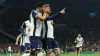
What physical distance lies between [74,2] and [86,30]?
4462 mm

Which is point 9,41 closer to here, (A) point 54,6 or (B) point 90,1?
(A) point 54,6

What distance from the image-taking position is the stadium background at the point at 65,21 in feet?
160

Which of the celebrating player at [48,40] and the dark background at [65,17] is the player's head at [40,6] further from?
the dark background at [65,17]

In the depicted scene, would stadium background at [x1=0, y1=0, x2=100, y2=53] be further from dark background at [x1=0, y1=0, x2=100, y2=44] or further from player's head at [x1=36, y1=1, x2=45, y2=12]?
player's head at [x1=36, y1=1, x2=45, y2=12]

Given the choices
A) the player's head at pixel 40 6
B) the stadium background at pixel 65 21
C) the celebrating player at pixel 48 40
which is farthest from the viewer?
the stadium background at pixel 65 21

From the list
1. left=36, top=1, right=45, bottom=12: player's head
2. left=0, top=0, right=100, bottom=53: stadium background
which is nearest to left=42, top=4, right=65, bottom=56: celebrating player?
left=36, top=1, right=45, bottom=12: player's head

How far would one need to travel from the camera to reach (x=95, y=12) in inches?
1988

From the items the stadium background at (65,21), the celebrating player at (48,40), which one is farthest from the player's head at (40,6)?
the stadium background at (65,21)

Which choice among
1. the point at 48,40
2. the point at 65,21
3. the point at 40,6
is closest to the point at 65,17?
the point at 65,21

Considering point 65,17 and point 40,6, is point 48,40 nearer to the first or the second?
point 40,6

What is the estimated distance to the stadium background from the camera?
48.7m

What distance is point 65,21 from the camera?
50156mm

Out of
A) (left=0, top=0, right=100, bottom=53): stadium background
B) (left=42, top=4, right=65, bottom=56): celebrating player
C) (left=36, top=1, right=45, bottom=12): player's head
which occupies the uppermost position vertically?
(left=0, top=0, right=100, bottom=53): stadium background

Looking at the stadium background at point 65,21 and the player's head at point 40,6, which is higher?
the stadium background at point 65,21
